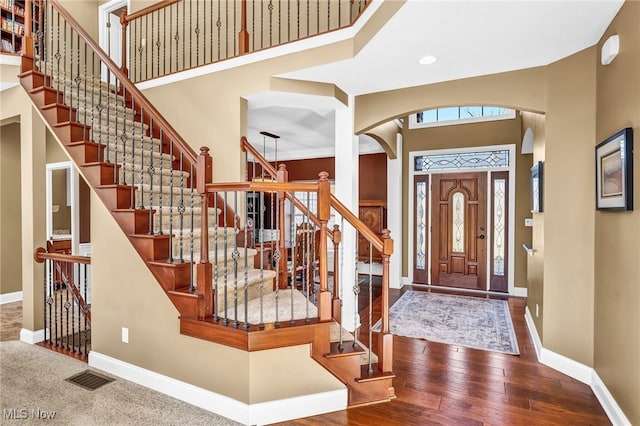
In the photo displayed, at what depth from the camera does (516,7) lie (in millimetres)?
2188

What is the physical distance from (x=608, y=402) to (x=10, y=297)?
7.14 meters

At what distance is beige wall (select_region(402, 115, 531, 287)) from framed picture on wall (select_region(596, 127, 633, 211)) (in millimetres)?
3198

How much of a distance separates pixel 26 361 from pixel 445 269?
18.9 feet

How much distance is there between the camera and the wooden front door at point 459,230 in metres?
5.99

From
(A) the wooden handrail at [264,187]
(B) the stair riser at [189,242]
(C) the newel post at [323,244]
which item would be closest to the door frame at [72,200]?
(B) the stair riser at [189,242]

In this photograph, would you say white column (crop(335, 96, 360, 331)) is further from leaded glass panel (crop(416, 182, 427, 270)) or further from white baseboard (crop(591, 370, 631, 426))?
leaded glass panel (crop(416, 182, 427, 270))

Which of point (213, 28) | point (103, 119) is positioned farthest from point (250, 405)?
point (213, 28)

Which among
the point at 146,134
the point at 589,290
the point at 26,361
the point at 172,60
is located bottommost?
the point at 26,361

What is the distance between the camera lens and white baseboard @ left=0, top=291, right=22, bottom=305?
5.18 metres

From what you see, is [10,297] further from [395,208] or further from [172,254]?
[395,208]

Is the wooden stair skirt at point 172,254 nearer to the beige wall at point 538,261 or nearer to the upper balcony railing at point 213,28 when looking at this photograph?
the upper balcony railing at point 213,28

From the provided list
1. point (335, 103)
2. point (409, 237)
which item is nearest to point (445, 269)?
point (409, 237)

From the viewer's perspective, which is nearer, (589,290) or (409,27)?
(409,27)

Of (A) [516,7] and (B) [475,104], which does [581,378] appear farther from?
(A) [516,7]
